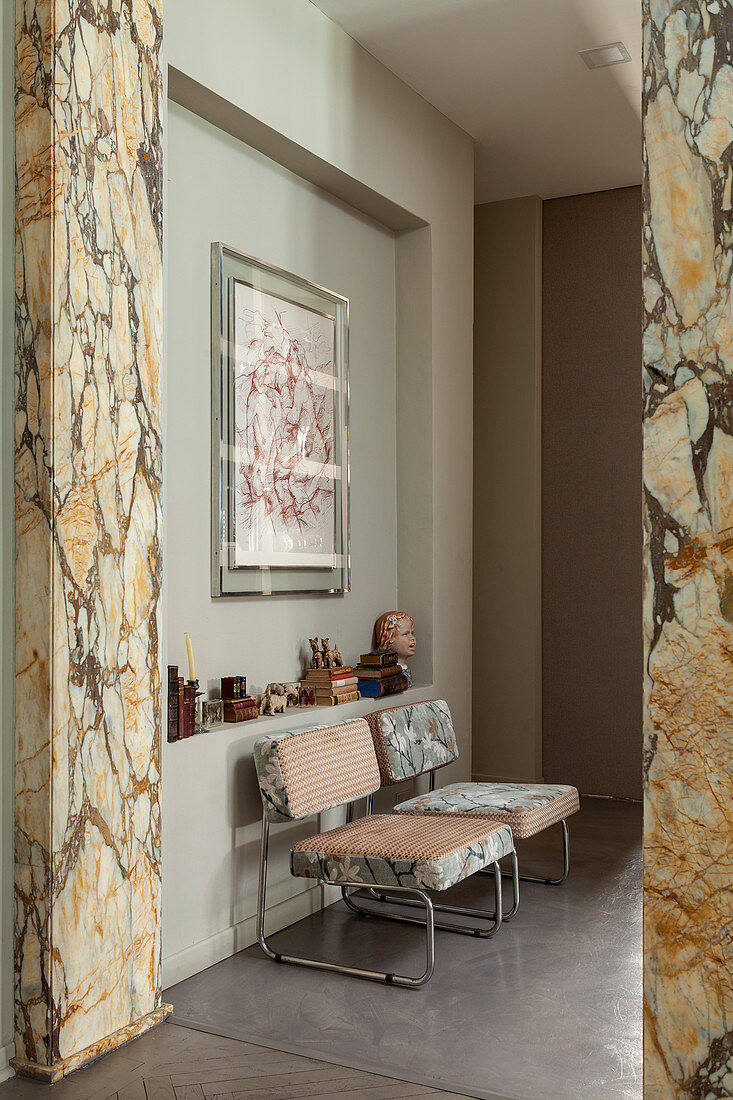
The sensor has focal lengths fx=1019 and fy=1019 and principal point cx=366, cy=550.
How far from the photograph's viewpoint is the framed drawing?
3602 millimetres

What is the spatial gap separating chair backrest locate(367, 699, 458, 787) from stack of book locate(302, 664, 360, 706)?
0.14 meters

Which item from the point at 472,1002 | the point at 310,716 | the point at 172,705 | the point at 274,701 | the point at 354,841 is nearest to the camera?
the point at 472,1002

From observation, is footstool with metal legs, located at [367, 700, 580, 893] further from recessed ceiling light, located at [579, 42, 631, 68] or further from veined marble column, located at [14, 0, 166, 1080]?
recessed ceiling light, located at [579, 42, 631, 68]

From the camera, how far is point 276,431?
3.91 m

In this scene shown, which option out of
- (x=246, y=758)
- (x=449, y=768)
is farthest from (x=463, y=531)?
(x=246, y=758)

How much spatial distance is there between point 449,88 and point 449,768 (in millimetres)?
3138

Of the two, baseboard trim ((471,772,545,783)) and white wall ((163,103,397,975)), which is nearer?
white wall ((163,103,397,975))

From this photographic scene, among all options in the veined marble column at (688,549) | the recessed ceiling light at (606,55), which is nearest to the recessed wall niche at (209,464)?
the recessed ceiling light at (606,55)

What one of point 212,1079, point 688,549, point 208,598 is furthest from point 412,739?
point 688,549

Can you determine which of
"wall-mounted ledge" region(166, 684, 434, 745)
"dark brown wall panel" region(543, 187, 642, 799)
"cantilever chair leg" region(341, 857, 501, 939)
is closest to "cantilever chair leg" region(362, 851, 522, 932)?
"cantilever chair leg" region(341, 857, 501, 939)

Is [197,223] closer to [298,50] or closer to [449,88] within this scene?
[298,50]

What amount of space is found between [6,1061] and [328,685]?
1775mm

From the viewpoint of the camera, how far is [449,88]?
4645mm

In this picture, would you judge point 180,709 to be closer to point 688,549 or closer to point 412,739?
point 412,739
